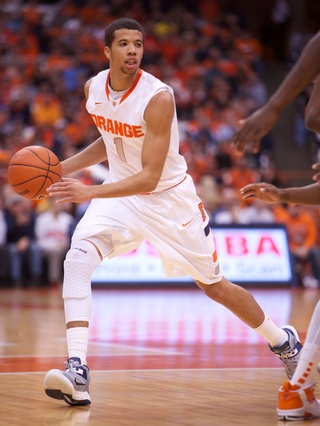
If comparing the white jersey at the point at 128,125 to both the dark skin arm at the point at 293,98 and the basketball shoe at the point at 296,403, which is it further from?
the basketball shoe at the point at 296,403

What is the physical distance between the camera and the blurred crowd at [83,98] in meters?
16.7

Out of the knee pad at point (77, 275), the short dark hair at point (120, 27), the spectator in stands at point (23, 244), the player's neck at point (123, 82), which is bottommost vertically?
the spectator in stands at point (23, 244)

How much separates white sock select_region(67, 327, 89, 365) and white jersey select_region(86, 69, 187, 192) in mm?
1069

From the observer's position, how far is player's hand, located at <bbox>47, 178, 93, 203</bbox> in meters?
5.25

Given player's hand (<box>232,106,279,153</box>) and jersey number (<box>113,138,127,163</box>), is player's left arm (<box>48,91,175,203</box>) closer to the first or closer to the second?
jersey number (<box>113,138,127,163</box>)

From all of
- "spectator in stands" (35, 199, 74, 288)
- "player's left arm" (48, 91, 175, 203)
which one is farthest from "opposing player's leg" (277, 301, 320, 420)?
"spectator in stands" (35, 199, 74, 288)

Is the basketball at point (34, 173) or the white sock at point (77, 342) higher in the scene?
the basketball at point (34, 173)

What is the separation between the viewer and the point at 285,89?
474cm

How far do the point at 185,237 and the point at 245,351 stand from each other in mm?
2393

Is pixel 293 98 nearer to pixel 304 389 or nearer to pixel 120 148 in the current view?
pixel 304 389

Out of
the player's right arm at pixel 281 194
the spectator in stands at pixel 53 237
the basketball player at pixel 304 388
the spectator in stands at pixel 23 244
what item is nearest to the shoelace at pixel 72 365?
the basketball player at pixel 304 388

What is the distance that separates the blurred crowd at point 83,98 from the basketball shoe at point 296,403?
453 inches

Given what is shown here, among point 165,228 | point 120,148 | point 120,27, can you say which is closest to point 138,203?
point 165,228

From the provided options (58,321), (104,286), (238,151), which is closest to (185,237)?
(238,151)
